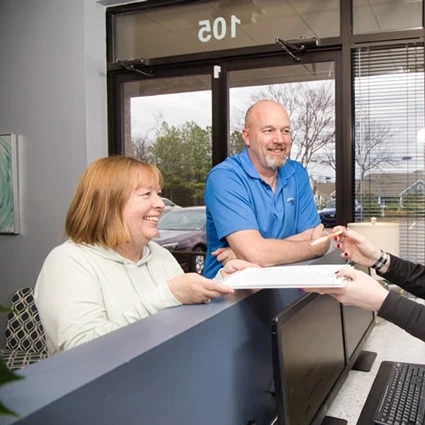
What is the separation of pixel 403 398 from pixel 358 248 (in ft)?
1.79

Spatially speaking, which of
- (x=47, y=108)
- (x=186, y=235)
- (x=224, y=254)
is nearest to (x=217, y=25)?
(x=47, y=108)

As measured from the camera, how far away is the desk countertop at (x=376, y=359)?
131cm

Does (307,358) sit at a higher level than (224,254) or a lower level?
lower

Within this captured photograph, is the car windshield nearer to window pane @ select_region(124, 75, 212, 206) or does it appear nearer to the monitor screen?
window pane @ select_region(124, 75, 212, 206)

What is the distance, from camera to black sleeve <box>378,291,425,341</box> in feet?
3.77

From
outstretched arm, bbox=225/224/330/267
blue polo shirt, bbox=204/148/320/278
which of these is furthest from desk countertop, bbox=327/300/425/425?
blue polo shirt, bbox=204/148/320/278

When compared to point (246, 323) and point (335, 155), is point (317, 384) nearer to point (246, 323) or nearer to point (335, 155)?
point (246, 323)

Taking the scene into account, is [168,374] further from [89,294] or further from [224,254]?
[224,254]

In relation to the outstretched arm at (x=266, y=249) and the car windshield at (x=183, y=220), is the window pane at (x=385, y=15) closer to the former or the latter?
the car windshield at (x=183, y=220)

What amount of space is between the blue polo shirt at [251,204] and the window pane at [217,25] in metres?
1.52

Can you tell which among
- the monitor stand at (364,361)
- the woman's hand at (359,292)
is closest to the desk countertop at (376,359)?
the monitor stand at (364,361)

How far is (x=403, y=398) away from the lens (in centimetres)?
126

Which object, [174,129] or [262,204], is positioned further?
[174,129]

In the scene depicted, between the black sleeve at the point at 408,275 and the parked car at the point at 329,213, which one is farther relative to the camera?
the parked car at the point at 329,213
